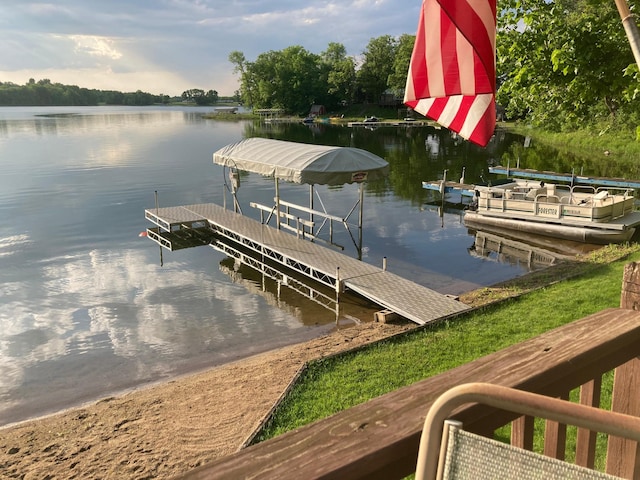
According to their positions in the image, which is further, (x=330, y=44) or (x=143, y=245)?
(x=330, y=44)

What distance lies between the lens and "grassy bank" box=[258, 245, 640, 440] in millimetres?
7574

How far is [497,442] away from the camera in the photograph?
112cm

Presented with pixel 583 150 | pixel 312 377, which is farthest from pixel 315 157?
pixel 583 150

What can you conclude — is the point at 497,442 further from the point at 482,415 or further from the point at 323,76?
the point at 323,76

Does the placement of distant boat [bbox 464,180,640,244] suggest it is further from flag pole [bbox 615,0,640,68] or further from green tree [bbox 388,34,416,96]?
green tree [bbox 388,34,416,96]

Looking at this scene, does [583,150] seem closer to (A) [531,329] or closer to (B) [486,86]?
(A) [531,329]

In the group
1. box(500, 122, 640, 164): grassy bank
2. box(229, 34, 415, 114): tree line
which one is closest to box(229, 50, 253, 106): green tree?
box(229, 34, 415, 114): tree line

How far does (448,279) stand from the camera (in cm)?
1541

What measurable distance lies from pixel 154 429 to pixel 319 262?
7.66 m

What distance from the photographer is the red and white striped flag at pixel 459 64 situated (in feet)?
9.30

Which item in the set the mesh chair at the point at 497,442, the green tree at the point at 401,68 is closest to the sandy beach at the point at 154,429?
the mesh chair at the point at 497,442

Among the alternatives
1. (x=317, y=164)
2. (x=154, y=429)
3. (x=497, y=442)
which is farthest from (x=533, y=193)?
(x=497, y=442)

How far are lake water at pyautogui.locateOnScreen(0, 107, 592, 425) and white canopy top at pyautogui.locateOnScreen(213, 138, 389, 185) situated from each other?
327cm

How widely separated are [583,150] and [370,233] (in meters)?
30.9
